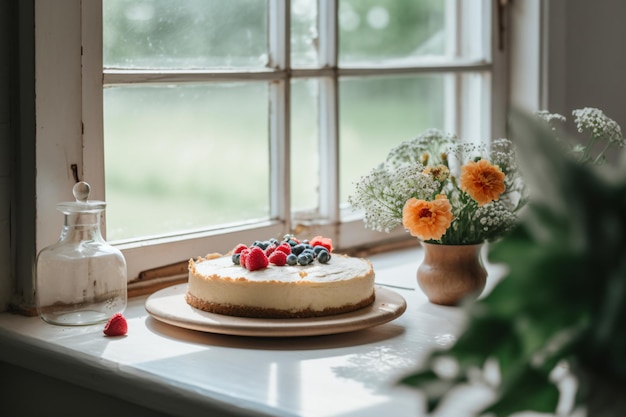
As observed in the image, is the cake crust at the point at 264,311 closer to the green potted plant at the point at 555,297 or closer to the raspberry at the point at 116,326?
the raspberry at the point at 116,326

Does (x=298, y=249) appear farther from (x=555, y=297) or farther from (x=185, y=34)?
(x=555, y=297)

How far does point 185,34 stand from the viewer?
1619mm

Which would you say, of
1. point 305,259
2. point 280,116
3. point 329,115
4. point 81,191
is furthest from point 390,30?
point 81,191

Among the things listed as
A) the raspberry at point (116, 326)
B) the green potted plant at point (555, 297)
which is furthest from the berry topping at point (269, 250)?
the green potted plant at point (555, 297)

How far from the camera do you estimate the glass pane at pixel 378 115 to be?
193 cm

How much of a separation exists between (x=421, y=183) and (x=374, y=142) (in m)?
0.58

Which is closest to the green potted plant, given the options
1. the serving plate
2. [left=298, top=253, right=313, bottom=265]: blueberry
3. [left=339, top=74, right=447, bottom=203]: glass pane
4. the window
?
the serving plate

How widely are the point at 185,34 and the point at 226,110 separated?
16 centimetres

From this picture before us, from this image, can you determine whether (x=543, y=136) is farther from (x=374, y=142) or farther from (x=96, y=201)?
(x=374, y=142)

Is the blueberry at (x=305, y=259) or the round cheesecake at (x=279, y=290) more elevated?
the blueberry at (x=305, y=259)

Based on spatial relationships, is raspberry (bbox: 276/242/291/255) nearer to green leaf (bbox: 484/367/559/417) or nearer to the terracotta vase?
the terracotta vase

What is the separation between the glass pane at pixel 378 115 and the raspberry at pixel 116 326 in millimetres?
724

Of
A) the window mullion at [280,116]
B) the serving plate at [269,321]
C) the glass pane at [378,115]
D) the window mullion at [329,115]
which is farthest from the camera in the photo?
the glass pane at [378,115]

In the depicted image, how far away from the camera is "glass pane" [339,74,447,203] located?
1.93 meters
